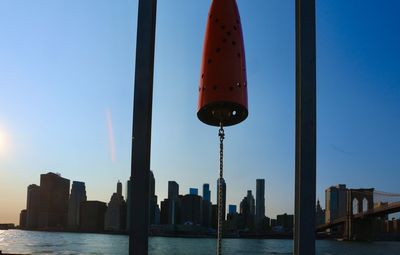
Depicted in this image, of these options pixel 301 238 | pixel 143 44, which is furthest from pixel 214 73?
pixel 301 238

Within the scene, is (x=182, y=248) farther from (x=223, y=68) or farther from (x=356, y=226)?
(x=223, y=68)

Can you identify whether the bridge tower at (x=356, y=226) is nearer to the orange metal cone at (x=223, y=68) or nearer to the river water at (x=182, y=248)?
the river water at (x=182, y=248)

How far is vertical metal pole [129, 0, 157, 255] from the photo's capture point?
495cm

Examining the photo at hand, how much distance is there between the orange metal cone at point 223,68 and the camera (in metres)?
4.86

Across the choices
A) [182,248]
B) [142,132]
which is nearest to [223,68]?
[142,132]

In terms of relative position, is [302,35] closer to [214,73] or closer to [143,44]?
[214,73]

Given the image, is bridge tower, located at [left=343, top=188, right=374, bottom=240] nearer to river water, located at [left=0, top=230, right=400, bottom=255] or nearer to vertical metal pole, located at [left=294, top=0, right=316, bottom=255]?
river water, located at [left=0, top=230, right=400, bottom=255]

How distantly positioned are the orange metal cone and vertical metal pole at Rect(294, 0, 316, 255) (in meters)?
0.58

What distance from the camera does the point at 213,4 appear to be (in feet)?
17.3

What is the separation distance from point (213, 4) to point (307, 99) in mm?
1453

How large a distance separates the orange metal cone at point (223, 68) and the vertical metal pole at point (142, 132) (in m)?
0.57

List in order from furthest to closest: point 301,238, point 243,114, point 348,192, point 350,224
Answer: point 348,192
point 350,224
point 243,114
point 301,238

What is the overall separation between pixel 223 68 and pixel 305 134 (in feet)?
3.46

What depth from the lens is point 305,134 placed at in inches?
192
